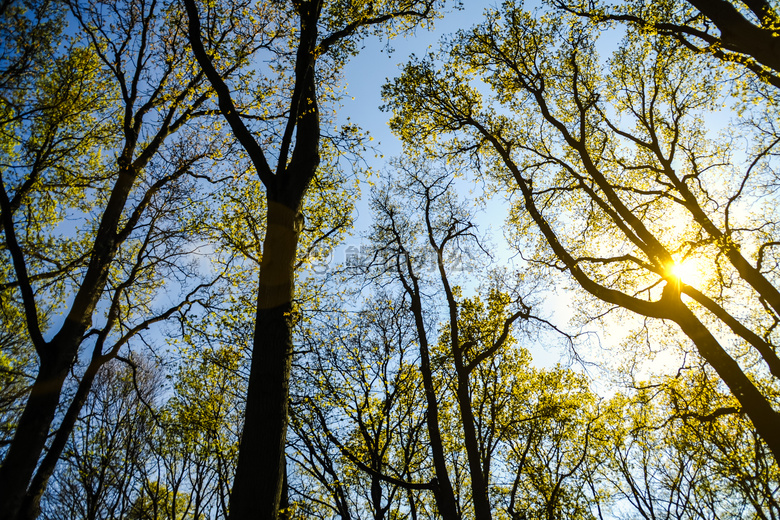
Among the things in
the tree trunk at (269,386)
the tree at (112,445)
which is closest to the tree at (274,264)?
the tree trunk at (269,386)

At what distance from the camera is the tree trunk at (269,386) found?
2830 millimetres

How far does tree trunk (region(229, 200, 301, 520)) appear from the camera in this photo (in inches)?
111

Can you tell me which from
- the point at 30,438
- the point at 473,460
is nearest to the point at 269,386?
the point at 30,438

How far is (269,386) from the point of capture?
3318 millimetres

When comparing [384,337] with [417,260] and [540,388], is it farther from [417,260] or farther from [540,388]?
[540,388]

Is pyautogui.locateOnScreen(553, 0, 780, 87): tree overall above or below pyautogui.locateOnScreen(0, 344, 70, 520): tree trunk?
above

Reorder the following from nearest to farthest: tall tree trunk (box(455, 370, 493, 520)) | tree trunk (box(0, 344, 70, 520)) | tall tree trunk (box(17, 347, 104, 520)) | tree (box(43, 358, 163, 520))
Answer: tree trunk (box(0, 344, 70, 520)), tall tree trunk (box(17, 347, 104, 520)), tall tree trunk (box(455, 370, 493, 520)), tree (box(43, 358, 163, 520))

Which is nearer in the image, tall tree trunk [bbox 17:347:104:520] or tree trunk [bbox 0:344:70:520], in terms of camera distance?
tree trunk [bbox 0:344:70:520]

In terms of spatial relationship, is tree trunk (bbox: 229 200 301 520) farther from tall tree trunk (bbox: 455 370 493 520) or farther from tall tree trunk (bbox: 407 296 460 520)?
tall tree trunk (bbox: 455 370 493 520)

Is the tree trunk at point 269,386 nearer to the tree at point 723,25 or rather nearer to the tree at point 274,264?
the tree at point 274,264

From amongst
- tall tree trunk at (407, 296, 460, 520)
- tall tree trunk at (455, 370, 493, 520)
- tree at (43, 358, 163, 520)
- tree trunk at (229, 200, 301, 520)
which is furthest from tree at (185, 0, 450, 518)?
tree at (43, 358, 163, 520)

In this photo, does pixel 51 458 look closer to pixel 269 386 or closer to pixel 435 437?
pixel 269 386

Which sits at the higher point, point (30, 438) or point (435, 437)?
point (435, 437)

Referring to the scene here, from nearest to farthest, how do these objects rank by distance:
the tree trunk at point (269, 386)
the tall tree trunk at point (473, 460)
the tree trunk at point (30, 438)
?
1. the tree trunk at point (269, 386)
2. the tree trunk at point (30, 438)
3. the tall tree trunk at point (473, 460)
